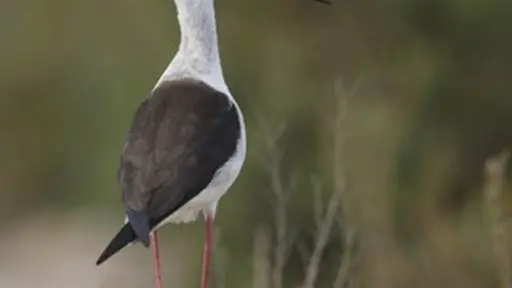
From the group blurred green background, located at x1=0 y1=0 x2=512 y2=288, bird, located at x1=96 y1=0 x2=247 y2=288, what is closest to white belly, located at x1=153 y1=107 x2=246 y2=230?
bird, located at x1=96 y1=0 x2=247 y2=288

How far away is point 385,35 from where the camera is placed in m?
7.67

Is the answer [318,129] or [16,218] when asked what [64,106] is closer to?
[16,218]

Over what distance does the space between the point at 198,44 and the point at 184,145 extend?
35 cm

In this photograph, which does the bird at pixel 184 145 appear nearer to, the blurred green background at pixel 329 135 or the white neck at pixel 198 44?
the white neck at pixel 198 44

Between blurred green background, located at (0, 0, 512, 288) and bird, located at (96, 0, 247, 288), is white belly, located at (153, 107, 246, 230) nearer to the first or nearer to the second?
bird, located at (96, 0, 247, 288)

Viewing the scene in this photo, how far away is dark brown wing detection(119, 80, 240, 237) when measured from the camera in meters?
3.84

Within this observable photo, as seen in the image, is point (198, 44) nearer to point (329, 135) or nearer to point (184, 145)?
point (184, 145)

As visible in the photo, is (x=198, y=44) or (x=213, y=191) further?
(x=198, y=44)

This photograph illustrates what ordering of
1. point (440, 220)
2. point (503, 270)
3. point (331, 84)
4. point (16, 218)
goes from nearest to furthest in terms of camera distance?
point (503, 270) → point (440, 220) → point (331, 84) → point (16, 218)

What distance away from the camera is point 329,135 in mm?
7168

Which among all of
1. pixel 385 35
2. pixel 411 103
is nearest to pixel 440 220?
pixel 411 103

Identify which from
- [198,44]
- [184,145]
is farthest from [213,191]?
[198,44]

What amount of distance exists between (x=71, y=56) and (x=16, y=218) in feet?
2.92

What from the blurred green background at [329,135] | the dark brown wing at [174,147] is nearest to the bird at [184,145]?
the dark brown wing at [174,147]
